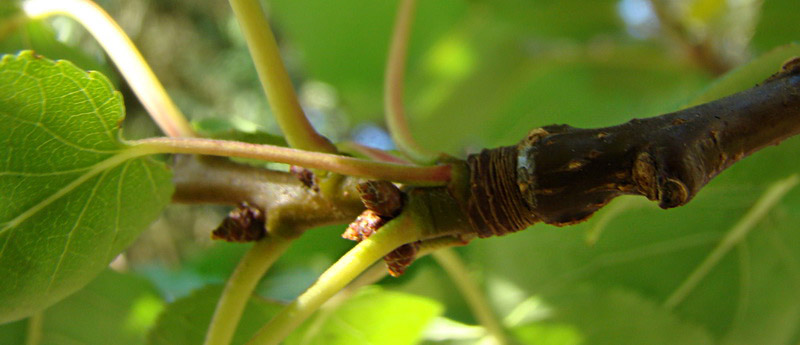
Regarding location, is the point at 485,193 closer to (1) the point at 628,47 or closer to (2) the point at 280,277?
(2) the point at 280,277

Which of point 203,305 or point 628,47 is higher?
point 628,47

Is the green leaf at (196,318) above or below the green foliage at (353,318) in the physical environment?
above

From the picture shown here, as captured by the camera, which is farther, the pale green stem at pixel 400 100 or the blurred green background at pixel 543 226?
the blurred green background at pixel 543 226

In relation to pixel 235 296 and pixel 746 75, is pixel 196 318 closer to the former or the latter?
pixel 235 296

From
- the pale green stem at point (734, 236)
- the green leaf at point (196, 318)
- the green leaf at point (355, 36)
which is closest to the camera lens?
the green leaf at point (196, 318)

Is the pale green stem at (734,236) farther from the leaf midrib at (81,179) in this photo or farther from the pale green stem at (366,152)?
the leaf midrib at (81,179)

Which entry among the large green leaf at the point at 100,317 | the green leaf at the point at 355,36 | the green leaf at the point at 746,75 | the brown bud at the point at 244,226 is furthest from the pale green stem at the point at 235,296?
the green leaf at the point at 355,36

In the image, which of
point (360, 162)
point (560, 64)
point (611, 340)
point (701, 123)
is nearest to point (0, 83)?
point (360, 162)

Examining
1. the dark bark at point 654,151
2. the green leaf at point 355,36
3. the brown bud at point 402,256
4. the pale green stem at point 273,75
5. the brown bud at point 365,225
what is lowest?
the dark bark at point 654,151

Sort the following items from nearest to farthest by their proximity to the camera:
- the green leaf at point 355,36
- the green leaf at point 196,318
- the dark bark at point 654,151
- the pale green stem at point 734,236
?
the dark bark at point 654,151 → the green leaf at point 196,318 → the pale green stem at point 734,236 → the green leaf at point 355,36
